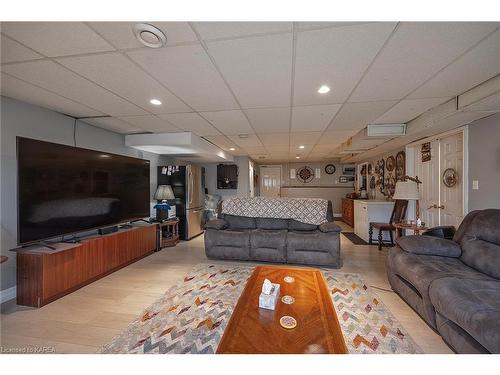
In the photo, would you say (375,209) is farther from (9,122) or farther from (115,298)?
(9,122)

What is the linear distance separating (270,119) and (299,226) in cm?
189

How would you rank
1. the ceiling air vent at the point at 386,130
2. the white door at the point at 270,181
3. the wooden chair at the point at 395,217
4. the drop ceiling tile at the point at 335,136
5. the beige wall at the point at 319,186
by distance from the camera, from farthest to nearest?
the white door at the point at 270,181
the beige wall at the point at 319,186
the wooden chair at the point at 395,217
the drop ceiling tile at the point at 335,136
the ceiling air vent at the point at 386,130

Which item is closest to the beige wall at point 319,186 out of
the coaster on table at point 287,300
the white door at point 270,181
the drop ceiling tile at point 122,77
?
the white door at point 270,181

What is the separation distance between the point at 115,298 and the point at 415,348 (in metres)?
2.83

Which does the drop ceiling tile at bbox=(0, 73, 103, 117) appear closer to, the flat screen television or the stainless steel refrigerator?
the flat screen television

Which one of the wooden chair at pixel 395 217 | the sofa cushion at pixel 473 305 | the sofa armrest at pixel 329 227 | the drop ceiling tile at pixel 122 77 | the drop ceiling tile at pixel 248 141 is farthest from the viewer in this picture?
the drop ceiling tile at pixel 248 141

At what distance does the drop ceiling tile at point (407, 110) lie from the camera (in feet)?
8.05

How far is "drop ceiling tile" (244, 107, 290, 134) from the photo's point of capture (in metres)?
2.78

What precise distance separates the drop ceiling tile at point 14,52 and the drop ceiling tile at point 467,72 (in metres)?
3.20

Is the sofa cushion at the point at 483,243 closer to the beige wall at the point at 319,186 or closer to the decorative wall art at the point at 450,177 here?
the decorative wall art at the point at 450,177

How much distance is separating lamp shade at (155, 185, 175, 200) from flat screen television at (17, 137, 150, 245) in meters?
0.84

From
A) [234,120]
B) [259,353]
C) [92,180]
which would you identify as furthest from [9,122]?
[259,353]

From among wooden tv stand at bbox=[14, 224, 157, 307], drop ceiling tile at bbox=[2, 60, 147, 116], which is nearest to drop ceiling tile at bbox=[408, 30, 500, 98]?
drop ceiling tile at bbox=[2, 60, 147, 116]

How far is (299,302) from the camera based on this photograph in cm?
152
